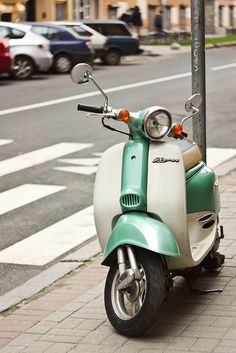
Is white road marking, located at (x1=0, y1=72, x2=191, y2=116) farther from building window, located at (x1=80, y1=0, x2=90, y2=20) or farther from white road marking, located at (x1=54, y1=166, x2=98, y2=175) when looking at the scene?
building window, located at (x1=80, y1=0, x2=90, y2=20)

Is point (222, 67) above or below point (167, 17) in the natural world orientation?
above

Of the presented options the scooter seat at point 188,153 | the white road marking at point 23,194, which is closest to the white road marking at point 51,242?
the white road marking at point 23,194

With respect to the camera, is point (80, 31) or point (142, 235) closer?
point (142, 235)

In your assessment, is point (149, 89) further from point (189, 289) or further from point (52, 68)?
point (189, 289)

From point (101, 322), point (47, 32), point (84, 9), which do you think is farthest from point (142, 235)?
point (84, 9)

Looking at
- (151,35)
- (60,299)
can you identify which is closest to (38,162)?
(60,299)

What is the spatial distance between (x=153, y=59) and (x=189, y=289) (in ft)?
106

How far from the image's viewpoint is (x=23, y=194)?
11633mm

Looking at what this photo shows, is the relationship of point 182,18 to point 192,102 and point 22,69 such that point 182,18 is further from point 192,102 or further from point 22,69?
point 192,102

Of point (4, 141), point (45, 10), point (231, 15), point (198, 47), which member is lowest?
point (231, 15)

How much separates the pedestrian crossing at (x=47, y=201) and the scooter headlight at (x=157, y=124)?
97.5 inches

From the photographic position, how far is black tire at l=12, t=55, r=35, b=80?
28797 mm

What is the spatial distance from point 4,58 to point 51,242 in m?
18.3

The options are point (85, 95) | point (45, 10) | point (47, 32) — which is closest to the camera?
point (85, 95)
